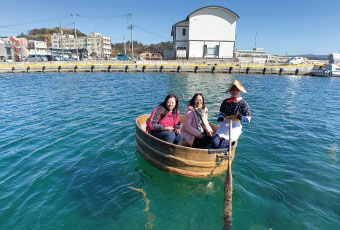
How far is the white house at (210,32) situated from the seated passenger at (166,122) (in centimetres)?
4758

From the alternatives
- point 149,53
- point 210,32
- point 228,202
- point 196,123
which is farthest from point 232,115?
point 149,53

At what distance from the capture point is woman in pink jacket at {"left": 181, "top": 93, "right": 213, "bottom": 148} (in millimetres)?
5957

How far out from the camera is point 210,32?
50.4 metres

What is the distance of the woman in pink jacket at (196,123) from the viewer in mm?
5957

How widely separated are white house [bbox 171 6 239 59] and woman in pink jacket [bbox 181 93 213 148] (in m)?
47.8

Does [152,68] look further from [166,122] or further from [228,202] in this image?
[228,202]

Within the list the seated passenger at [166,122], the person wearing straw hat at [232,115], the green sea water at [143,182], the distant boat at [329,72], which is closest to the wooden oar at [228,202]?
the green sea water at [143,182]

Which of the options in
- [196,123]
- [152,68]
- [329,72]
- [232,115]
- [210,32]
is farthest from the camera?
[210,32]

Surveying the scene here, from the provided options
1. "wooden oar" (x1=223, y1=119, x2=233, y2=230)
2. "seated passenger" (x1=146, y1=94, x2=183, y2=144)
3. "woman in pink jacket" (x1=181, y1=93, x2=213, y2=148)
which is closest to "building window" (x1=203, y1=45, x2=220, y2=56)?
"seated passenger" (x1=146, y1=94, x2=183, y2=144)

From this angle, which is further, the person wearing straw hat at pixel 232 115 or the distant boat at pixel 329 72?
the distant boat at pixel 329 72

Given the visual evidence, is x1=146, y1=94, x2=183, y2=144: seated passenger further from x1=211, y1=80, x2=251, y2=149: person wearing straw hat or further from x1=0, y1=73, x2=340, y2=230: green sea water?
x1=211, y1=80, x2=251, y2=149: person wearing straw hat

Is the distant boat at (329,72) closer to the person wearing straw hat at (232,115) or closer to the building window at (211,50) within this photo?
the building window at (211,50)

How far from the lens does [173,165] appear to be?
A: 220 inches

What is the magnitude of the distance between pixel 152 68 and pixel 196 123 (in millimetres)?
38761
